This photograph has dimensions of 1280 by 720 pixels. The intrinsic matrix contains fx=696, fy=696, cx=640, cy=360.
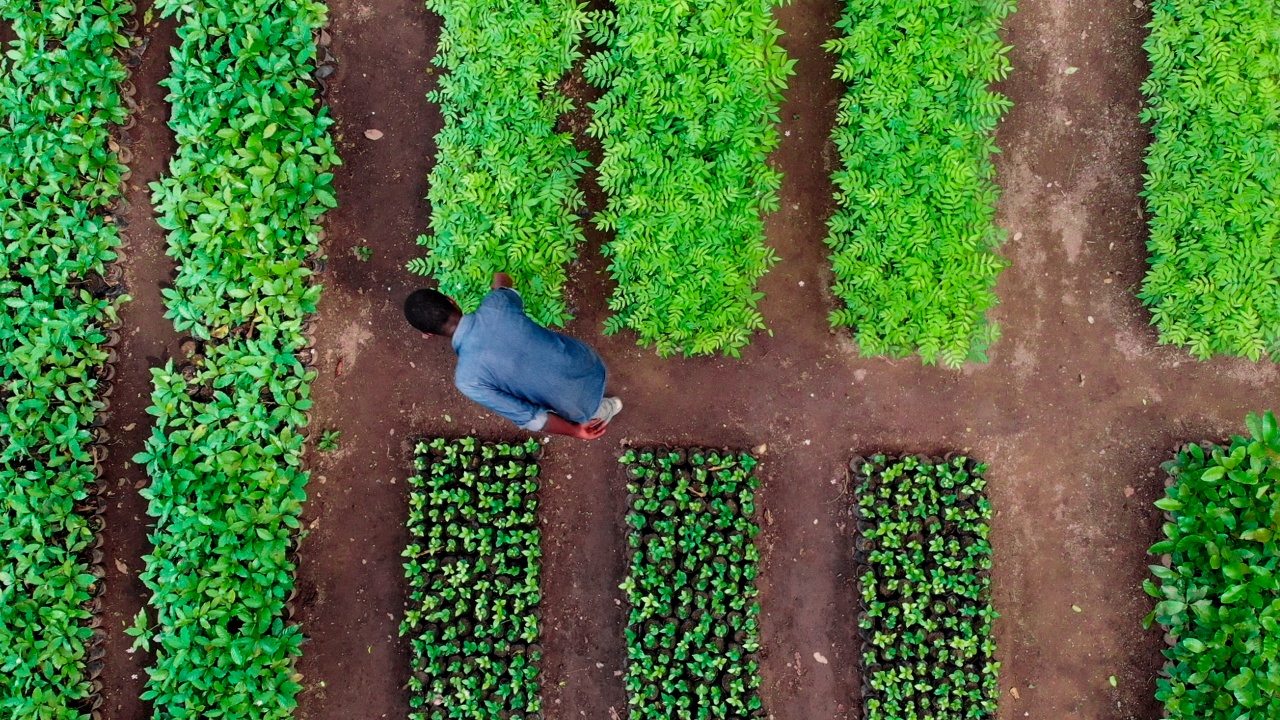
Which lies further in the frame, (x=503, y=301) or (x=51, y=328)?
(x=51, y=328)

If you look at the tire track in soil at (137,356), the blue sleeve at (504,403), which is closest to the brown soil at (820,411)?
the tire track in soil at (137,356)

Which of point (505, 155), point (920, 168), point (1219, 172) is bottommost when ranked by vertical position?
point (505, 155)

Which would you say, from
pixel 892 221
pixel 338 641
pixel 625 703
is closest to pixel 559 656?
pixel 625 703

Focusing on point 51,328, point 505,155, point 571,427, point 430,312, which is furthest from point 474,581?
point 51,328

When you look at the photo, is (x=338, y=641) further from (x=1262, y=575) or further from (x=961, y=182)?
(x=1262, y=575)

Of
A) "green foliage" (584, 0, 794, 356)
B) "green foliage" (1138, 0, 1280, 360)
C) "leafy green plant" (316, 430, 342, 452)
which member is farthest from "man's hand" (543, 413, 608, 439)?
"green foliage" (1138, 0, 1280, 360)

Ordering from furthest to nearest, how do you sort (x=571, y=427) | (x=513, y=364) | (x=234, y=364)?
(x=234, y=364), (x=571, y=427), (x=513, y=364)

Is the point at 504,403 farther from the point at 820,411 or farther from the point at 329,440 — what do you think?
the point at 820,411
